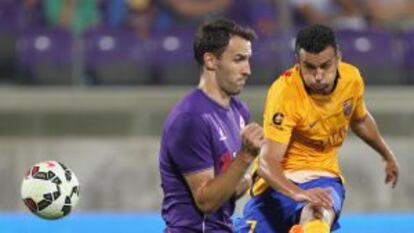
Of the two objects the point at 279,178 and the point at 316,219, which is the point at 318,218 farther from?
Result: the point at 279,178

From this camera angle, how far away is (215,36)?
18.2 ft

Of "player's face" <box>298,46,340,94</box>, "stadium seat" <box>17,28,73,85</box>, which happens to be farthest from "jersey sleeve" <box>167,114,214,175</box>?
"stadium seat" <box>17,28,73,85</box>

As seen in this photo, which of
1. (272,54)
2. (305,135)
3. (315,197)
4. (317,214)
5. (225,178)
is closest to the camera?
(225,178)

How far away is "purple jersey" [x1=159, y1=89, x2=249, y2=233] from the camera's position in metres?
5.31

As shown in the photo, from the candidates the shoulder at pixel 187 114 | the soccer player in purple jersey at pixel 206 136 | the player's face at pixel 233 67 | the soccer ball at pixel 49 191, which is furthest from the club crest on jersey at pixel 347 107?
the soccer ball at pixel 49 191

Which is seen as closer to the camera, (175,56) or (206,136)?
(206,136)

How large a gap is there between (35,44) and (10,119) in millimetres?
775

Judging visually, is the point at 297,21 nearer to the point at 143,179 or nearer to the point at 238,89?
the point at 143,179

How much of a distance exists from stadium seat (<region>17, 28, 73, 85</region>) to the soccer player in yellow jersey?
4525mm

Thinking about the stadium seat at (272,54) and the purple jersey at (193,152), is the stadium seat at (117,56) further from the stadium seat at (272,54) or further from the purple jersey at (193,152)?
the purple jersey at (193,152)

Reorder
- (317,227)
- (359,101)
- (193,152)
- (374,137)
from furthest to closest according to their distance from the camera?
(374,137)
(359,101)
(317,227)
(193,152)

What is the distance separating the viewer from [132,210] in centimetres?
1094

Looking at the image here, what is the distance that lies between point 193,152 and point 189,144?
0.04 meters

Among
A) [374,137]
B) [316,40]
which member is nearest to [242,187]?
[316,40]
